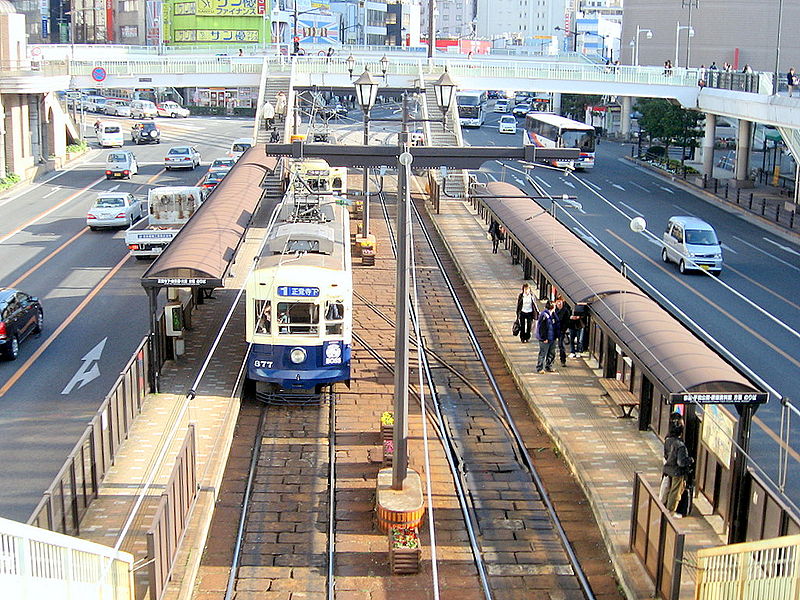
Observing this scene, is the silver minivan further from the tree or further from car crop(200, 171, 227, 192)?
the tree

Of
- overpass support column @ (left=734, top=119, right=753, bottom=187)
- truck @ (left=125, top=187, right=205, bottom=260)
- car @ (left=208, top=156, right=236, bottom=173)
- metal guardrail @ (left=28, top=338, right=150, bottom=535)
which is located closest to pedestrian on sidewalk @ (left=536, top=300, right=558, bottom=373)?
metal guardrail @ (left=28, top=338, right=150, bottom=535)

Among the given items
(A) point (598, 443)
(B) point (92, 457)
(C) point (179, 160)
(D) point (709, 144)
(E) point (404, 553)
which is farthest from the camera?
(C) point (179, 160)

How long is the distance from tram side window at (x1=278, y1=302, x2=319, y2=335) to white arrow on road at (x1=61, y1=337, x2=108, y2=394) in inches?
194

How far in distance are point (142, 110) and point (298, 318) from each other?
3012 inches

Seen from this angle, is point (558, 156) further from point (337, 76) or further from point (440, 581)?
point (337, 76)

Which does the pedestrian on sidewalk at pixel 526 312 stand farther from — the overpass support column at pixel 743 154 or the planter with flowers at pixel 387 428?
the overpass support column at pixel 743 154

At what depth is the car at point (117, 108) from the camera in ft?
312

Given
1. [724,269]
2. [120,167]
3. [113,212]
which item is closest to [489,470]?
[724,269]

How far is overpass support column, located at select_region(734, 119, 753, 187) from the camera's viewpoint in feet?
186

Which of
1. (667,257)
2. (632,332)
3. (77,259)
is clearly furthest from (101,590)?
(667,257)

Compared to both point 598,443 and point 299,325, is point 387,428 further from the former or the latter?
point 598,443

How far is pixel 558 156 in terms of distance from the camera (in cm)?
1705

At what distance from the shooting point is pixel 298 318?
2206 cm

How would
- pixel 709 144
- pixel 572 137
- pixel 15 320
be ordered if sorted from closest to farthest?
pixel 15 320, pixel 709 144, pixel 572 137
